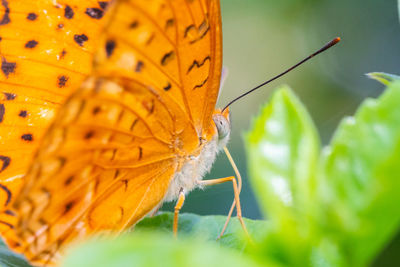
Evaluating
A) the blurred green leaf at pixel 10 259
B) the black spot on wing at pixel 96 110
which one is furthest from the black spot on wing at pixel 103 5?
the blurred green leaf at pixel 10 259

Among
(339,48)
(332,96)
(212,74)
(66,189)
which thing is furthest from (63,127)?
(339,48)

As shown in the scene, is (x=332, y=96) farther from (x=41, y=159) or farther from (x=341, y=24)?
(x=41, y=159)

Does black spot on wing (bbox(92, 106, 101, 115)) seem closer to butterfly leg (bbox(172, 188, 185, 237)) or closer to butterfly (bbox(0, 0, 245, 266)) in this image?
butterfly (bbox(0, 0, 245, 266))

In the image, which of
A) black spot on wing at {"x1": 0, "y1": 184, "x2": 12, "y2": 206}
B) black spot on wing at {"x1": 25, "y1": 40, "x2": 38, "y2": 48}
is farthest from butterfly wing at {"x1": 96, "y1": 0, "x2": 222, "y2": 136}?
black spot on wing at {"x1": 0, "y1": 184, "x2": 12, "y2": 206}

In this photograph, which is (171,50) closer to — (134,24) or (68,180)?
(134,24)

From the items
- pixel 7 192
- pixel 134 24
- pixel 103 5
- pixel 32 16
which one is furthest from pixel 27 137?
pixel 134 24

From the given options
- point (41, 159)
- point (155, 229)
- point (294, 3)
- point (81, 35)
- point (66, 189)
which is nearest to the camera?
point (41, 159)
